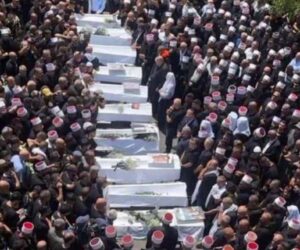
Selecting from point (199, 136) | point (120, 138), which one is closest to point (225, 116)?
point (199, 136)

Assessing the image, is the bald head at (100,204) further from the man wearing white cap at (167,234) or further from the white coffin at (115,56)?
the white coffin at (115,56)

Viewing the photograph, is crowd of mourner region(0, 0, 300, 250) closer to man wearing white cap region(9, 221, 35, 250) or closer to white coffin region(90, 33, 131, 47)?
man wearing white cap region(9, 221, 35, 250)

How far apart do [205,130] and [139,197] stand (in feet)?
6.86

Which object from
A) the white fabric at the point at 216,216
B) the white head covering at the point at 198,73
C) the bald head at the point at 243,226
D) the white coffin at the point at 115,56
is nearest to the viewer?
the bald head at the point at 243,226

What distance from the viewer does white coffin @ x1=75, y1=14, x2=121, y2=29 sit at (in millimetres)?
24859

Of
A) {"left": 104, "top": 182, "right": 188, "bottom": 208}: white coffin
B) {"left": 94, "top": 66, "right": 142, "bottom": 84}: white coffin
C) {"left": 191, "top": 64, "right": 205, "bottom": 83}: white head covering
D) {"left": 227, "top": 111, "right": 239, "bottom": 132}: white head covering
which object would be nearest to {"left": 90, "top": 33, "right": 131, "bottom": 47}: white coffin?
{"left": 94, "top": 66, "right": 142, "bottom": 84}: white coffin

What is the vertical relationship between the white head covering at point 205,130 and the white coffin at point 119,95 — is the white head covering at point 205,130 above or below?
above

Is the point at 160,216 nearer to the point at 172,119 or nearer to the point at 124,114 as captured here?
the point at 172,119

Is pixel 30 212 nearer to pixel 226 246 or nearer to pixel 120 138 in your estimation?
pixel 226 246

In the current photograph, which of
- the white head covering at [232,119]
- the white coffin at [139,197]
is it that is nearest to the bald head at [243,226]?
the white coffin at [139,197]

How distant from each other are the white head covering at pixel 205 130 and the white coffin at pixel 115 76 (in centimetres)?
445

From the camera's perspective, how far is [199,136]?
17625mm

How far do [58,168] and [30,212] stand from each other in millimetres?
1822

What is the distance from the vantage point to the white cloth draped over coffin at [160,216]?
16016 millimetres
